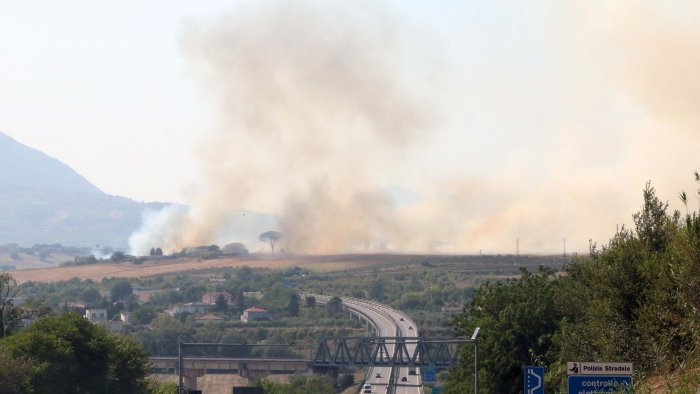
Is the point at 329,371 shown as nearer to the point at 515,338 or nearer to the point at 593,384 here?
the point at 515,338

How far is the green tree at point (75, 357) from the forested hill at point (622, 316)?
25.8 metres

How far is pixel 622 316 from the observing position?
57500 mm

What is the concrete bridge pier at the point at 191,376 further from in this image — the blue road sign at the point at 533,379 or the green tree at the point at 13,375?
the blue road sign at the point at 533,379

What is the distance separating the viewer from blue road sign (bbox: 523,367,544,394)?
43.3 m

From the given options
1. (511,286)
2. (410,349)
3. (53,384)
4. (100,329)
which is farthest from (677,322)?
(410,349)

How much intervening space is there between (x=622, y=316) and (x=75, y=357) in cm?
4677

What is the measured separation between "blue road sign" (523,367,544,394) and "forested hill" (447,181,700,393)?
3334mm

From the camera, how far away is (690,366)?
4600 centimetres

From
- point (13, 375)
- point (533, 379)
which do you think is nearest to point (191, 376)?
point (13, 375)

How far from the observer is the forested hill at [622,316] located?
47.9 m

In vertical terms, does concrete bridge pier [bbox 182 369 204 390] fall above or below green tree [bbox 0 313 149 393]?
below

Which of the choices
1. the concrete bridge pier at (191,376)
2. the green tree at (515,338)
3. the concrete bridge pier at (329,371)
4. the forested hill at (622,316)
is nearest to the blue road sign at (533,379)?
the forested hill at (622,316)

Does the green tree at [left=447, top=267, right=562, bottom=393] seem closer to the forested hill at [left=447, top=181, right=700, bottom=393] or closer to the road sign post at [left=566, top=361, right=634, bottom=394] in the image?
the forested hill at [left=447, top=181, right=700, bottom=393]

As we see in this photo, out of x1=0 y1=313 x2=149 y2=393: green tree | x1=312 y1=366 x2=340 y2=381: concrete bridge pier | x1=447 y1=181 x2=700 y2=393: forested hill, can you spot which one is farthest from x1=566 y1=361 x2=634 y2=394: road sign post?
x1=312 y1=366 x2=340 y2=381: concrete bridge pier
